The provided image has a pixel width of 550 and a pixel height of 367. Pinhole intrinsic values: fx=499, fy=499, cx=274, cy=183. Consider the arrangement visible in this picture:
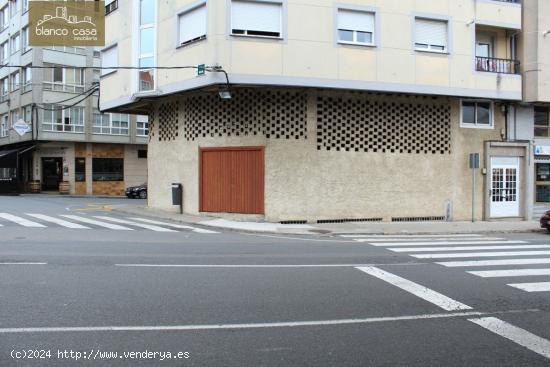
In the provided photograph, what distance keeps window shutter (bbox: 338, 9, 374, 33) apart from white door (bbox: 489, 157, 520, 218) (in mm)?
8250

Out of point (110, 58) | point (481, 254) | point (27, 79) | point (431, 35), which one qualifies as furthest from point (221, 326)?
point (27, 79)

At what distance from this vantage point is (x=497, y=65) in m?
22.0

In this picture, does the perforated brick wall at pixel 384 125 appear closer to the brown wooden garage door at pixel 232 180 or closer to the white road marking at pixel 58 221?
the brown wooden garage door at pixel 232 180

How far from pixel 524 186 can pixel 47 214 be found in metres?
20.3

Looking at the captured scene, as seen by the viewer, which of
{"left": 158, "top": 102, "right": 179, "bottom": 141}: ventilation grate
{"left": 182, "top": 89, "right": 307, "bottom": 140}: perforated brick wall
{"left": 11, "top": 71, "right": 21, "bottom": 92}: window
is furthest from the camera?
{"left": 11, "top": 71, "right": 21, "bottom": 92}: window

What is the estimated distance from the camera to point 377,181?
65.6ft

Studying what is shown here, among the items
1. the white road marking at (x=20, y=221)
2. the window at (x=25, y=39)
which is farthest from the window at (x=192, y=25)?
the window at (x=25, y=39)

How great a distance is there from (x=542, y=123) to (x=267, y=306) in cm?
2134

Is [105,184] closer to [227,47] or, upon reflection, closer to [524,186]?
[227,47]

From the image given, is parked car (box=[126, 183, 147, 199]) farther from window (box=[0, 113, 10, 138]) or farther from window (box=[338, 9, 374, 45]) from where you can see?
window (box=[338, 9, 374, 45])

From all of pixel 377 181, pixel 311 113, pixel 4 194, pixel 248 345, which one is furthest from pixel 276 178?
pixel 4 194

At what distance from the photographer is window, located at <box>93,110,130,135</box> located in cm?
4275

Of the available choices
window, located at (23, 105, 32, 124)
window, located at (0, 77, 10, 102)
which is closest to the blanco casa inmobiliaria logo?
window, located at (23, 105, 32, 124)

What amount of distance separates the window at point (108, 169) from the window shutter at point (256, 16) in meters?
29.2
